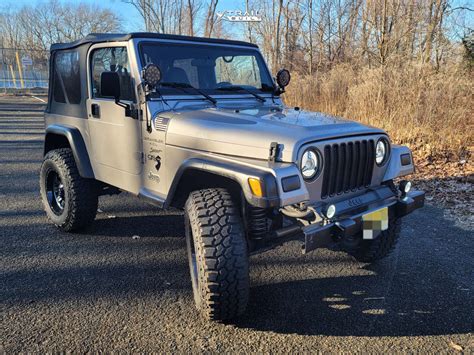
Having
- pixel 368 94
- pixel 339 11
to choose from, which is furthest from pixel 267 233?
pixel 339 11

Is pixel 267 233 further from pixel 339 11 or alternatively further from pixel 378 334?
pixel 339 11

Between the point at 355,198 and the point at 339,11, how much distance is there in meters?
18.6

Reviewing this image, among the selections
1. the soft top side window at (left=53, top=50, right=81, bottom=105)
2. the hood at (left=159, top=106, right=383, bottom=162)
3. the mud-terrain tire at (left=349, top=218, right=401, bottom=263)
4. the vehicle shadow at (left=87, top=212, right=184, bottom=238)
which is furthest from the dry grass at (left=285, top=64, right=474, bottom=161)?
the soft top side window at (left=53, top=50, right=81, bottom=105)

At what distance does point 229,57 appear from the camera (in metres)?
3.93

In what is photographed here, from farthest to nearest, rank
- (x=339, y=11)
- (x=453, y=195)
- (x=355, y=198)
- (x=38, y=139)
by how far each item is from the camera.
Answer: (x=339, y=11)
(x=38, y=139)
(x=453, y=195)
(x=355, y=198)

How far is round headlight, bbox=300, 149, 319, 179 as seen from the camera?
2.48 meters

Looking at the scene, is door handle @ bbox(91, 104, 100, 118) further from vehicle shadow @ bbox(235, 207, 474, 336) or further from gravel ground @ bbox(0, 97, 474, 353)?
vehicle shadow @ bbox(235, 207, 474, 336)

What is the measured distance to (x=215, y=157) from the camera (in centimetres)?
269

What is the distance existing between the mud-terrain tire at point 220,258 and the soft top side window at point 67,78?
2.35m

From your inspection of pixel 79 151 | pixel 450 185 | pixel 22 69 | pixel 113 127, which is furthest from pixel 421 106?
pixel 22 69

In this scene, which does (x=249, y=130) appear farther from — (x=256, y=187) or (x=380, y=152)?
(x=380, y=152)

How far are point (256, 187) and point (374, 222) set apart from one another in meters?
0.96

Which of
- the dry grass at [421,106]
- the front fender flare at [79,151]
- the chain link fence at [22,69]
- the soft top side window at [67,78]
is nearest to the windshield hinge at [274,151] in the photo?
the front fender flare at [79,151]

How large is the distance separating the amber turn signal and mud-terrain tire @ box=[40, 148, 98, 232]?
2407 millimetres
